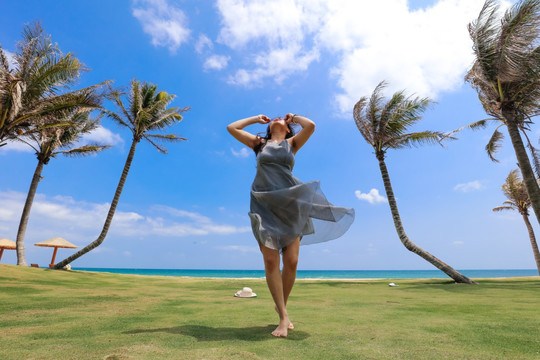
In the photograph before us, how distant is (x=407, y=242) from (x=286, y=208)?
38.9ft

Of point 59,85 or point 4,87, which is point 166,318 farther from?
point 59,85

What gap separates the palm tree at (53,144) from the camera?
55.6ft

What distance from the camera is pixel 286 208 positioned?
3.27 m

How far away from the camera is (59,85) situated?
13672 mm

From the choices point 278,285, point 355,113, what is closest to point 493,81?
point 355,113

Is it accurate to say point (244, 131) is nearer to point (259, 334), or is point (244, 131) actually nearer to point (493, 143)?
point (259, 334)

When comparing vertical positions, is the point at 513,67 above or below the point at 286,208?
above

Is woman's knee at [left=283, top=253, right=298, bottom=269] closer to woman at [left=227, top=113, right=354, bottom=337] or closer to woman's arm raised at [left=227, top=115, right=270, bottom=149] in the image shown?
woman at [left=227, top=113, right=354, bottom=337]

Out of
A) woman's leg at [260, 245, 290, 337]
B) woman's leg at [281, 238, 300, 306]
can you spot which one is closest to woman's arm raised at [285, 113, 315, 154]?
woman's leg at [281, 238, 300, 306]

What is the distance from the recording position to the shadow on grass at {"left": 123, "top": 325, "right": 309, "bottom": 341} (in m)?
2.71

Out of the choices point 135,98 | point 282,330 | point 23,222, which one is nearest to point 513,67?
point 282,330

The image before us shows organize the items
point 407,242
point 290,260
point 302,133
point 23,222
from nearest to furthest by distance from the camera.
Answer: point 290,260
point 302,133
point 407,242
point 23,222

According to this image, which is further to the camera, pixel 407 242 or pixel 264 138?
pixel 407 242

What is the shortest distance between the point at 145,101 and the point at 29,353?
1930cm
